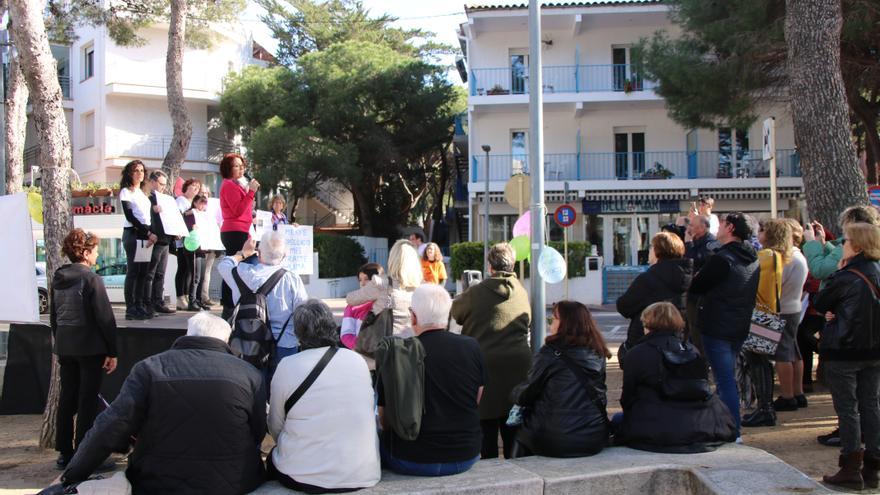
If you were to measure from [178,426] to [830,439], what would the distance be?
5095mm

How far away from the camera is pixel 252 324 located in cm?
577

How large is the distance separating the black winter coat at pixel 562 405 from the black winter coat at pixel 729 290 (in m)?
1.61

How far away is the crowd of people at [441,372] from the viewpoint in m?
3.98

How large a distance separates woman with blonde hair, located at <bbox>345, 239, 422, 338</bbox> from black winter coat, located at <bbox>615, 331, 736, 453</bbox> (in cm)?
172

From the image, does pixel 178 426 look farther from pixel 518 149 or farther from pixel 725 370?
pixel 518 149

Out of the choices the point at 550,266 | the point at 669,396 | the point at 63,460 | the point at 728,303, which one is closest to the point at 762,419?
the point at 728,303

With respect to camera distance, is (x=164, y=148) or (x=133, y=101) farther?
(x=164, y=148)

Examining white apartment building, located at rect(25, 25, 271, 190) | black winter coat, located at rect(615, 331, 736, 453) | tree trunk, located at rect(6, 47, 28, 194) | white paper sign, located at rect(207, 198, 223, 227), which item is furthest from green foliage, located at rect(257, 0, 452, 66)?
black winter coat, located at rect(615, 331, 736, 453)

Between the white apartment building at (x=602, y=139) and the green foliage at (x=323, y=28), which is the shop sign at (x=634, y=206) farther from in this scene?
the green foliage at (x=323, y=28)

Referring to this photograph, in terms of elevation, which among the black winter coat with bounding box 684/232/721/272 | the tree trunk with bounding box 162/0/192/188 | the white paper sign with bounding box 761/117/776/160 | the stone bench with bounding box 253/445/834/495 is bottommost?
the stone bench with bounding box 253/445/834/495

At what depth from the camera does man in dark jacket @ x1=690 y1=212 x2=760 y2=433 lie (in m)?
6.02

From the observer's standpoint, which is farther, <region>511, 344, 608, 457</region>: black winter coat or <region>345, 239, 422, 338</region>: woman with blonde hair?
<region>345, 239, 422, 338</region>: woman with blonde hair

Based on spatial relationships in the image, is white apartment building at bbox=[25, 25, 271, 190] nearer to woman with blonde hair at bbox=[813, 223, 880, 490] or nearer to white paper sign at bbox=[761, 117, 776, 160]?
white paper sign at bbox=[761, 117, 776, 160]

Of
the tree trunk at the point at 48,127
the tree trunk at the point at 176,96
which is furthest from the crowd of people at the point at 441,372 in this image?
the tree trunk at the point at 176,96
